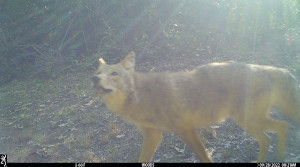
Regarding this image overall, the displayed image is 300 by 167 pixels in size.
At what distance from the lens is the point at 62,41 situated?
12156 millimetres

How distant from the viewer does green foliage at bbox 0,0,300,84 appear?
37.9 ft

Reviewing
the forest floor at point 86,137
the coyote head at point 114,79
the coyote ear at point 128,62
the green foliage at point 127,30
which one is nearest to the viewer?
the coyote head at point 114,79

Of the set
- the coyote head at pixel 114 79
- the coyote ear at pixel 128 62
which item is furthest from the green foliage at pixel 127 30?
the coyote head at pixel 114 79

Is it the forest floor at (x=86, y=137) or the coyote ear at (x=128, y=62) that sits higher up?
the coyote ear at (x=128, y=62)

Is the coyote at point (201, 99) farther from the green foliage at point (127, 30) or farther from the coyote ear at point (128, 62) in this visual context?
the green foliage at point (127, 30)

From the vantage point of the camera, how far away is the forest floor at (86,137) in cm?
554

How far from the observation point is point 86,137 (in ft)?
20.9

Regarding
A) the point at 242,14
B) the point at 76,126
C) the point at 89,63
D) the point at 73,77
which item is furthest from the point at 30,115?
the point at 242,14

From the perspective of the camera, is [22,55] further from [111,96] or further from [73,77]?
[111,96]

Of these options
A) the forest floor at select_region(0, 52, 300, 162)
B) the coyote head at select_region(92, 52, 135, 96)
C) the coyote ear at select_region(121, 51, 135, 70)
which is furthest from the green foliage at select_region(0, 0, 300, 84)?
the coyote head at select_region(92, 52, 135, 96)

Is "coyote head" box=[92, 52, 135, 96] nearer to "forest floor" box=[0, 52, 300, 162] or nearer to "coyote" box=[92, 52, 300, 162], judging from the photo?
"coyote" box=[92, 52, 300, 162]

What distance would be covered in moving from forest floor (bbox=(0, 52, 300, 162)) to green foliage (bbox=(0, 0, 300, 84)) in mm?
3136

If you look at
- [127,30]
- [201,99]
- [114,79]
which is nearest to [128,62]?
[114,79]

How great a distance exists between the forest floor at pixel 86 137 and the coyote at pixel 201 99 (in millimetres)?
925
